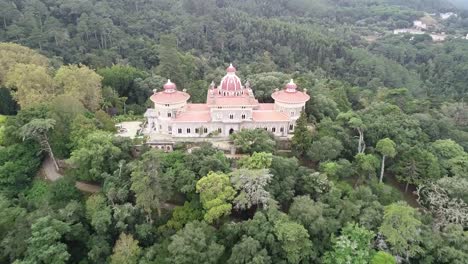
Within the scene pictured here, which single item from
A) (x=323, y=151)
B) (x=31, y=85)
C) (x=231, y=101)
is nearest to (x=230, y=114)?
(x=231, y=101)

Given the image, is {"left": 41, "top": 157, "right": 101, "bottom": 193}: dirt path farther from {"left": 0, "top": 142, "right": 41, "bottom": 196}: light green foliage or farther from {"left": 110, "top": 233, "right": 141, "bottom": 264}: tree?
{"left": 110, "top": 233, "right": 141, "bottom": 264}: tree

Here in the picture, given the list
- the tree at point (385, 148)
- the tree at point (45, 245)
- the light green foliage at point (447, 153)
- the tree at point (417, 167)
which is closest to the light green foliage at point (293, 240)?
the tree at point (385, 148)

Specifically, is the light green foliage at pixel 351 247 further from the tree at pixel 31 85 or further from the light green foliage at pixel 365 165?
the tree at pixel 31 85

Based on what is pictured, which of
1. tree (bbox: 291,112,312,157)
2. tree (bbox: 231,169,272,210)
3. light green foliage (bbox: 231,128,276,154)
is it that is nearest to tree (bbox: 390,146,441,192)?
tree (bbox: 291,112,312,157)

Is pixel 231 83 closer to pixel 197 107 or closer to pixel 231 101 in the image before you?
pixel 231 101

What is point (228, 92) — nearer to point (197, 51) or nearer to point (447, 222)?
point (447, 222)

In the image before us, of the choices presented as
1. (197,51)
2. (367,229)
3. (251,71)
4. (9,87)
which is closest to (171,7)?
(197,51)
